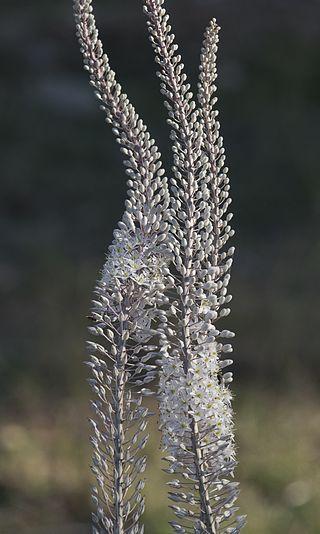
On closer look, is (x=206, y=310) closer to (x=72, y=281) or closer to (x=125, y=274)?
(x=125, y=274)

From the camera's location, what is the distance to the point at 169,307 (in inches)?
64.2

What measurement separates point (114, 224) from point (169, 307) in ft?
23.6

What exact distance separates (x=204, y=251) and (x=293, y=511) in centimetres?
281

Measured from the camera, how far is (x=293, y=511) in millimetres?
4117

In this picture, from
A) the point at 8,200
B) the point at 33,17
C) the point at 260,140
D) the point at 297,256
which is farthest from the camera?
the point at 33,17

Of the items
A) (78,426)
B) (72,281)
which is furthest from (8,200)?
(78,426)

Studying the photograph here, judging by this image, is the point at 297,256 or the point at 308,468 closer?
the point at 308,468

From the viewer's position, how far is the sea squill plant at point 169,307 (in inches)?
62.8

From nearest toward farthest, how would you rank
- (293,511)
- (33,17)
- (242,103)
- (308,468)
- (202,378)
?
(202,378)
(293,511)
(308,468)
(242,103)
(33,17)

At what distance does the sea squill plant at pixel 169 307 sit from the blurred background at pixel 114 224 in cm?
236

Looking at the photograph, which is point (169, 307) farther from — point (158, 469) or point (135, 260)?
point (158, 469)

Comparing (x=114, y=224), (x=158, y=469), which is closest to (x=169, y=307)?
(x=158, y=469)

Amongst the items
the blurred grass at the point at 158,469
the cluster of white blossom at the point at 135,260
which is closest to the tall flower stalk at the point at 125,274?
the cluster of white blossom at the point at 135,260

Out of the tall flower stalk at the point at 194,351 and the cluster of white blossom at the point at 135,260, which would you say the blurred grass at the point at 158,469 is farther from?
the cluster of white blossom at the point at 135,260
